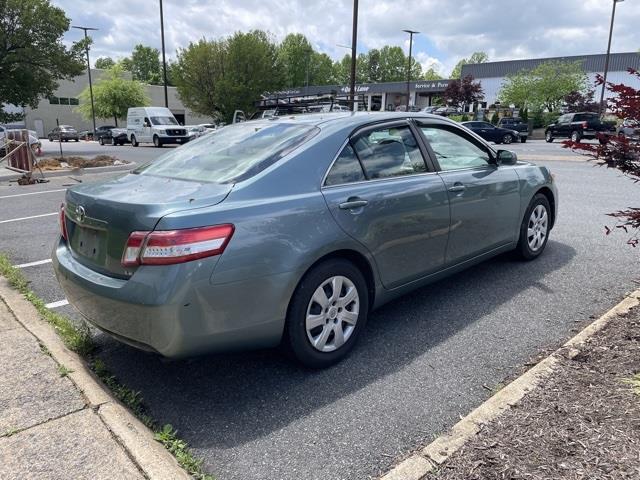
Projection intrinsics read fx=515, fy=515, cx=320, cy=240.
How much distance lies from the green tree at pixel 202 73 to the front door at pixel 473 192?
40.1 m

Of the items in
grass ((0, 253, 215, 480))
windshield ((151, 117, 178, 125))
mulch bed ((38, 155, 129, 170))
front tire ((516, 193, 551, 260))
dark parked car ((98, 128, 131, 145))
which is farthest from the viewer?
dark parked car ((98, 128, 131, 145))

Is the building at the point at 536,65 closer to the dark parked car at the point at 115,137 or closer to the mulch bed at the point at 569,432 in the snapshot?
the dark parked car at the point at 115,137

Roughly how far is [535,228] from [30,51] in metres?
25.8

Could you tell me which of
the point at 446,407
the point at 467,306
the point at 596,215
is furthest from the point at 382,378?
the point at 596,215

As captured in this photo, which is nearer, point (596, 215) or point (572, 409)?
point (572, 409)

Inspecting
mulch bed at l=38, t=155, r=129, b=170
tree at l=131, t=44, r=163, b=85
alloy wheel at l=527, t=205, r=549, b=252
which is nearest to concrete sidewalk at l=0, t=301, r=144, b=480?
alloy wheel at l=527, t=205, r=549, b=252

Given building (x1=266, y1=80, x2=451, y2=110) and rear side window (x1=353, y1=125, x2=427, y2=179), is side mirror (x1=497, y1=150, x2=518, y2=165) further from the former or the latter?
building (x1=266, y1=80, x2=451, y2=110)

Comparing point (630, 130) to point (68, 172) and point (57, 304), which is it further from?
point (68, 172)

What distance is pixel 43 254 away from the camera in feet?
19.5

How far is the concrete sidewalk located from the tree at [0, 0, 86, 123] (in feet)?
82.5

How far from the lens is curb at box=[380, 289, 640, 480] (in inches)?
90.5

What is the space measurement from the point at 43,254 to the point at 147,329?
4.00m

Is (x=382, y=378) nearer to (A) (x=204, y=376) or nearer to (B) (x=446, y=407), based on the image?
(B) (x=446, y=407)

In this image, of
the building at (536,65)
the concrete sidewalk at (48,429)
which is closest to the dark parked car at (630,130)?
the concrete sidewalk at (48,429)
